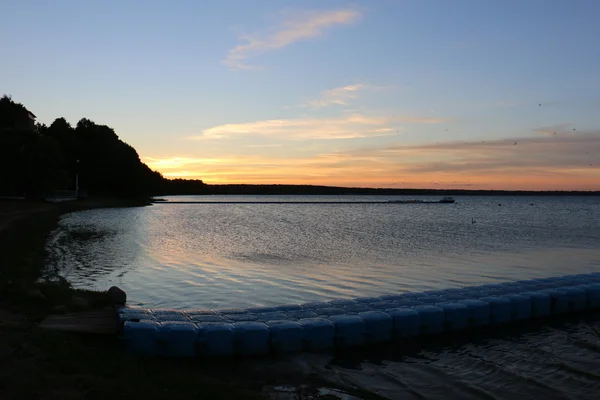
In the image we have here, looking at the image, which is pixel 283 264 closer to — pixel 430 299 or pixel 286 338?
pixel 430 299

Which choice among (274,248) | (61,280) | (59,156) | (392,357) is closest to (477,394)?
(392,357)

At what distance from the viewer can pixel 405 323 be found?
14094 mm

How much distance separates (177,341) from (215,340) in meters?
0.86

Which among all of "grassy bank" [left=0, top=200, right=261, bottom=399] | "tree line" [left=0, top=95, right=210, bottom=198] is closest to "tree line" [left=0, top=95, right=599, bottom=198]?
"tree line" [left=0, top=95, right=210, bottom=198]

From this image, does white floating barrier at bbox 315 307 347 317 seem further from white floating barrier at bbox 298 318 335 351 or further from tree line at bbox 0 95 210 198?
tree line at bbox 0 95 210 198

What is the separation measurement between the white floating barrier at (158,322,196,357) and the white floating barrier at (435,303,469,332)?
7467mm

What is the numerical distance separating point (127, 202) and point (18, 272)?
334 ft

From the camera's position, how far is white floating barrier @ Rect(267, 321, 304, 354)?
1220 centimetres

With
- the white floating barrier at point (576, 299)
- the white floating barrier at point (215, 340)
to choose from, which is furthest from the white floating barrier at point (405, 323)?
the white floating barrier at point (576, 299)

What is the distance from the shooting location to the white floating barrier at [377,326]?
1343 centimetres

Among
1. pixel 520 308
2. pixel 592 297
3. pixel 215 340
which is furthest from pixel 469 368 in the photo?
pixel 592 297

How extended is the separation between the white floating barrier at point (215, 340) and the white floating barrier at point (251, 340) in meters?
0.14

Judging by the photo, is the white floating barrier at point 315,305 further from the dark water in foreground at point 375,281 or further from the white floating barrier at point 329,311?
the dark water in foreground at point 375,281

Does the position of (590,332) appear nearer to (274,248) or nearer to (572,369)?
(572,369)
